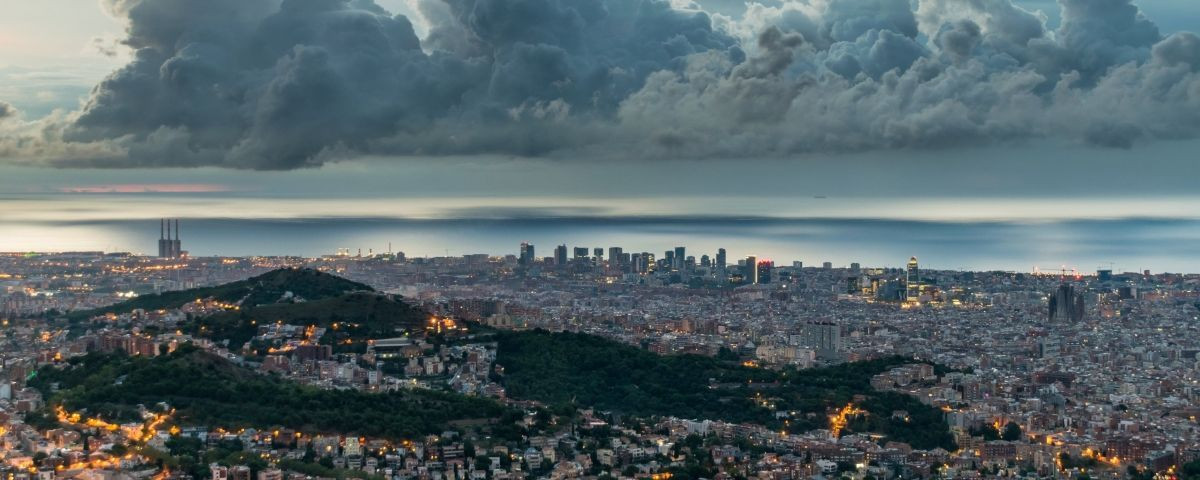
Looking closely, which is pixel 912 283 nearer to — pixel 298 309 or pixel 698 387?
pixel 298 309

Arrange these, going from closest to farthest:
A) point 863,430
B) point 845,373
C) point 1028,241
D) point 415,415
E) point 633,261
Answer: point 415,415 < point 863,430 < point 845,373 < point 633,261 < point 1028,241

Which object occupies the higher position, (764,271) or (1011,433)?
(764,271)

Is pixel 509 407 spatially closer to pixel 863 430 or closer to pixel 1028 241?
pixel 863 430

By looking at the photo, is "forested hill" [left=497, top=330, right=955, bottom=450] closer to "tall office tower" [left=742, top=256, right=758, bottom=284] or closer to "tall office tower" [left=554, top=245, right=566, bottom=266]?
"tall office tower" [left=742, top=256, right=758, bottom=284]

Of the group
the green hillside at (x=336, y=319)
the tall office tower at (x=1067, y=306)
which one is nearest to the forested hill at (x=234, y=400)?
the green hillside at (x=336, y=319)

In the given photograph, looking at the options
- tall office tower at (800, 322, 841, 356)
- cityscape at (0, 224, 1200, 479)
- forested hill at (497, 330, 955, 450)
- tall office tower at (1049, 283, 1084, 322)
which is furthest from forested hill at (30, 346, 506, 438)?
tall office tower at (1049, 283, 1084, 322)

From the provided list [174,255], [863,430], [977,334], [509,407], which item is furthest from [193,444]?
[174,255]

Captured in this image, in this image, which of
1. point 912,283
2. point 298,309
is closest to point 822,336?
point 298,309

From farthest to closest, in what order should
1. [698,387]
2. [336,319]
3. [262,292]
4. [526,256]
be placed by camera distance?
1. [526,256]
2. [262,292]
3. [336,319]
4. [698,387]
